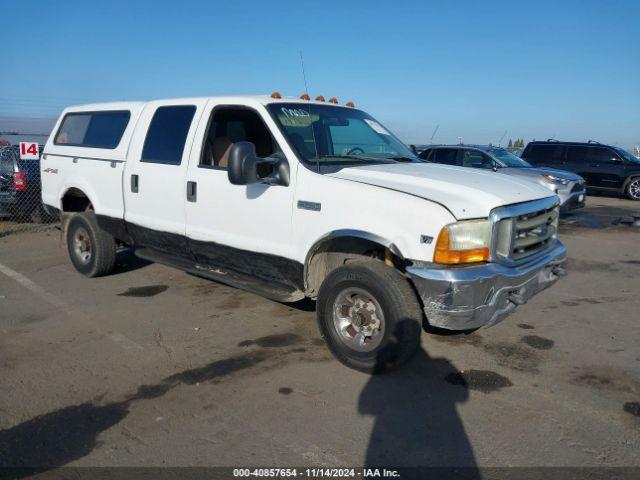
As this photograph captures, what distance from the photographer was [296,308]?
566 centimetres

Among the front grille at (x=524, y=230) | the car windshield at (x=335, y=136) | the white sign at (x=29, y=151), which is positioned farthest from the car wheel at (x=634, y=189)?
the white sign at (x=29, y=151)

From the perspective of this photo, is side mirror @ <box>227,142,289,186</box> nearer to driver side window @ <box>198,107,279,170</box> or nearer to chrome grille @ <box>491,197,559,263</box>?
driver side window @ <box>198,107,279,170</box>

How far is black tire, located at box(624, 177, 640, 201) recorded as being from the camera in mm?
17438

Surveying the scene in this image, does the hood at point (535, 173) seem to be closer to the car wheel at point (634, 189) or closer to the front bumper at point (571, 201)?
the front bumper at point (571, 201)

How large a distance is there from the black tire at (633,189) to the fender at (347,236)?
654 inches

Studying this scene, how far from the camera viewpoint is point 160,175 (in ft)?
17.9

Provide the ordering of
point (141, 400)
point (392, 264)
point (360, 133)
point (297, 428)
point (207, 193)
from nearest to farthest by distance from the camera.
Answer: point (297, 428), point (141, 400), point (392, 264), point (207, 193), point (360, 133)

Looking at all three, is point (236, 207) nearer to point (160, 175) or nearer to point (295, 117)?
point (295, 117)

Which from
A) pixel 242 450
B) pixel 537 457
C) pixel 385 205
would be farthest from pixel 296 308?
pixel 537 457

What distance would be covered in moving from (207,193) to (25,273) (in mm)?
3639

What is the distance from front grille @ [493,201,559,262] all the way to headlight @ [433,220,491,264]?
10 cm

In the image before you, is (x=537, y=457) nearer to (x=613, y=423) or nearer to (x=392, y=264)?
(x=613, y=423)

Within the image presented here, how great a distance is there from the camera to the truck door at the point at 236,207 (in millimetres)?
4566

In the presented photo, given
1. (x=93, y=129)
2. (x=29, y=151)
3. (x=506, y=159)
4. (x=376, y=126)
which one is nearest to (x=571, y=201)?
(x=506, y=159)
